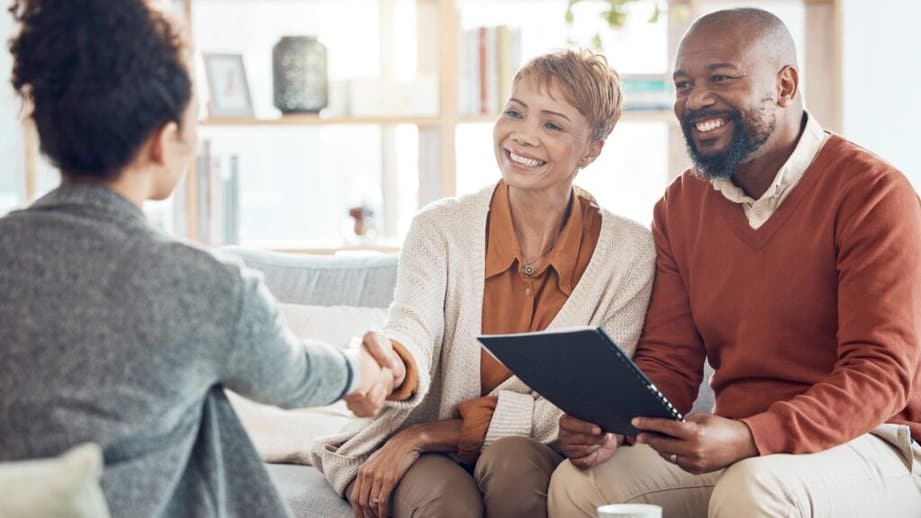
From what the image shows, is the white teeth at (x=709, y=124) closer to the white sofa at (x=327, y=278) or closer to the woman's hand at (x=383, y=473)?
the woman's hand at (x=383, y=473)

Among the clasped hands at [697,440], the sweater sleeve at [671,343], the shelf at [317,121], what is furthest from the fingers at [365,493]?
the shelf at [317,121]

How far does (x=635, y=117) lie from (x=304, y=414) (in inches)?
69.4

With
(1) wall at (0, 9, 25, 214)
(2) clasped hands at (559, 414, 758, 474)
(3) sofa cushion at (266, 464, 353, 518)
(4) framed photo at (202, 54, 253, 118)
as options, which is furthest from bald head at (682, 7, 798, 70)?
(1) wall at (0, 9, 25, 214)

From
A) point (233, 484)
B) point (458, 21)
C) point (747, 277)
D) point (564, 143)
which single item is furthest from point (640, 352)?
point (458, 21)

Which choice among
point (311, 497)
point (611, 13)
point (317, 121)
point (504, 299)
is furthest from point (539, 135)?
point (317, 121)

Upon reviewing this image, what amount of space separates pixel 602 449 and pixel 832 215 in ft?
1.89

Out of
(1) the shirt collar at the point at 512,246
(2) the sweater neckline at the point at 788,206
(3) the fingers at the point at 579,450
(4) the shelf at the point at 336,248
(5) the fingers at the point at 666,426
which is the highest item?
(2) the sweater neckline at the point at 788,206

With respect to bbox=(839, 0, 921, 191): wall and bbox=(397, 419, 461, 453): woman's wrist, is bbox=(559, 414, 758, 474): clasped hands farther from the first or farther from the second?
bbox=(839, 0, 921, 191): wall

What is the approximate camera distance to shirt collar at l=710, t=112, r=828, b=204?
223cm

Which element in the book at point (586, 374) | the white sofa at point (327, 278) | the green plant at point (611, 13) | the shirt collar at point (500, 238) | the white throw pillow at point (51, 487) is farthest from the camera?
the green plant at point (611, 13)

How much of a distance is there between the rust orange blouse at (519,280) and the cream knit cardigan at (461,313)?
3cm

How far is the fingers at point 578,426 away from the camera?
2.06 metres

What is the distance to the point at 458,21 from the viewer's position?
402cm

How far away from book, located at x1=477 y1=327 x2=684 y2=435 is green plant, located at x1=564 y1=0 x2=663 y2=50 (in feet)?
6.49
